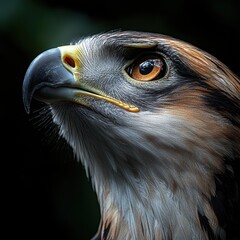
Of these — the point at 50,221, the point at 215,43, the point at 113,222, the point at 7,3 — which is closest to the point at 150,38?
the point at 113,222

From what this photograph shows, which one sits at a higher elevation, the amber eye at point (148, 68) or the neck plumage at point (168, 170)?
the amber eye at point (148, 68)

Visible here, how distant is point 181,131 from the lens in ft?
10.3

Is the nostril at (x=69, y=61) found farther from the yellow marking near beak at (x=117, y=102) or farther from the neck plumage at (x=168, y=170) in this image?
the neck plumage at (x=168, y=170)

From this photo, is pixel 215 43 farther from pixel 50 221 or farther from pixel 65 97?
pixel 65 97

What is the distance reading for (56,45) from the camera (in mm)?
4383

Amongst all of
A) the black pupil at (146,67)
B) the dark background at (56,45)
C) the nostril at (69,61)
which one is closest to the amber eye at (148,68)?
the black pupil at (146,67)

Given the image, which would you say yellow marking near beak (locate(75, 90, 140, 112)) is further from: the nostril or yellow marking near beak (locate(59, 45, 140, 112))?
the nostril

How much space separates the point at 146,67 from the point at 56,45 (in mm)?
1287

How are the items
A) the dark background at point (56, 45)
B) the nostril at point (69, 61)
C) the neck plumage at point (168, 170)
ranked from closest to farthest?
the neck plumage at point (168, 170) < the nostril at point (69, 61) < the dark background at point (56, 45)

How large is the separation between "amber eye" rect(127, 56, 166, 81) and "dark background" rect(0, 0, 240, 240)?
45.9 inches

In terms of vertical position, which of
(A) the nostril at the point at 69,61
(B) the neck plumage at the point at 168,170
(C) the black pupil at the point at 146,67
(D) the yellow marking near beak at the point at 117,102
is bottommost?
(B) the neck plumage at the point at 168,170

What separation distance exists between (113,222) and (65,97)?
670 mm

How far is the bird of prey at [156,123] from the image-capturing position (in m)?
3.13

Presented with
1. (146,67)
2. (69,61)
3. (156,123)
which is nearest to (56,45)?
(69,61)
